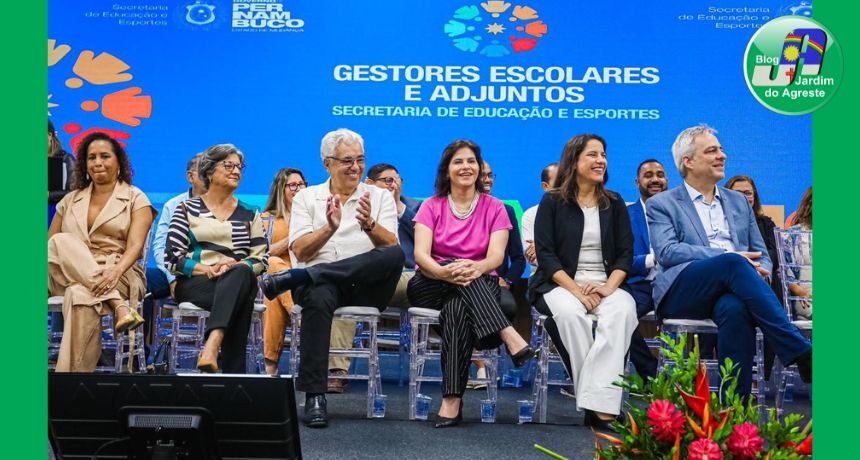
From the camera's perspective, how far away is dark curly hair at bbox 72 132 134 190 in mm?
4195

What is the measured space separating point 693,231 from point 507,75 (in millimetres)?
2280

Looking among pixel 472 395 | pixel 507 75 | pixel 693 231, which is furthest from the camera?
pixel 507 75

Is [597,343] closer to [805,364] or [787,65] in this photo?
[805,364]

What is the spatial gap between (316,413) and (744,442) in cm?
233

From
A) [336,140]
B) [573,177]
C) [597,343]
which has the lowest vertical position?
[597,343]

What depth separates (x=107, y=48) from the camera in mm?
6004

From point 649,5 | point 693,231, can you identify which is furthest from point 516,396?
point 649,5

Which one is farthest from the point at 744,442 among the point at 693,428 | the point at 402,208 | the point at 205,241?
the point at 402,208

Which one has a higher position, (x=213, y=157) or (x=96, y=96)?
(x=96, y=96)

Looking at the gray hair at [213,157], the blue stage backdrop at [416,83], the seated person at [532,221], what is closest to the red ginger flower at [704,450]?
the seated person at [532,221]

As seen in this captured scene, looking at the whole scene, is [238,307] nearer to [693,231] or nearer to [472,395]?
[472,395]

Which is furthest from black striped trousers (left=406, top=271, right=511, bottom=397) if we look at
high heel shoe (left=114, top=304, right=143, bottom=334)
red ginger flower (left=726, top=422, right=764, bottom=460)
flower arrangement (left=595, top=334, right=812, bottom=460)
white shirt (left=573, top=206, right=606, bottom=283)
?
red ginger flower (left=726, top=422, right=764, bottom=460)

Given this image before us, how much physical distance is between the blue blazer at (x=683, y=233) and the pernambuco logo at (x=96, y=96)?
358 centimetres

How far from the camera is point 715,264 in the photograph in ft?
12.2
